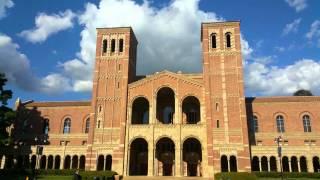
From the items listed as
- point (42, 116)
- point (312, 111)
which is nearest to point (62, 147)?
point (42, 116)

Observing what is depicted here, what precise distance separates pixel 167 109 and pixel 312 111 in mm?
22735

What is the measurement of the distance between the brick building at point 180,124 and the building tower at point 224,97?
138 mm

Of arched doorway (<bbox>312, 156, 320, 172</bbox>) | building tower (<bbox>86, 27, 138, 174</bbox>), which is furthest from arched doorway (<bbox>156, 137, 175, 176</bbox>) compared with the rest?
arched doorway (<bbox>312, 156, 320, 172</bbox>)

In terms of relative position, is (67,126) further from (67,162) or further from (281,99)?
(281,99)

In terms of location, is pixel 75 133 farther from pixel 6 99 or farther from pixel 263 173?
pixel 263 173

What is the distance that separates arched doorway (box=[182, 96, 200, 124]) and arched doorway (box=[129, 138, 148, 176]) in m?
7.74

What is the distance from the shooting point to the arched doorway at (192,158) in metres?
52.3

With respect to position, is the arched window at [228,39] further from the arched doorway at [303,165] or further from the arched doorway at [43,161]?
the arched doorway at [43,161]

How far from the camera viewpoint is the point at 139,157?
54.7m

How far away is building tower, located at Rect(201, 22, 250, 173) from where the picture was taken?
47.7 meters

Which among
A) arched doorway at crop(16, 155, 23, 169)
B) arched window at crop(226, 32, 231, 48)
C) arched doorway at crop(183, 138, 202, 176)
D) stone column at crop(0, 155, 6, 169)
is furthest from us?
stone column at crop(0, 155, 6, 169)

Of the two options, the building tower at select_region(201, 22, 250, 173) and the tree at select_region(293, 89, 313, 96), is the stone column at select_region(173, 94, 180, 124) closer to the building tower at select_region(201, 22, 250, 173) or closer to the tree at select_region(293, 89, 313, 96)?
the building tower at select_region(201, 22, 250, 173)

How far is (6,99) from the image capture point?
50594mm

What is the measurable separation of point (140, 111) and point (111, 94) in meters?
6.66
